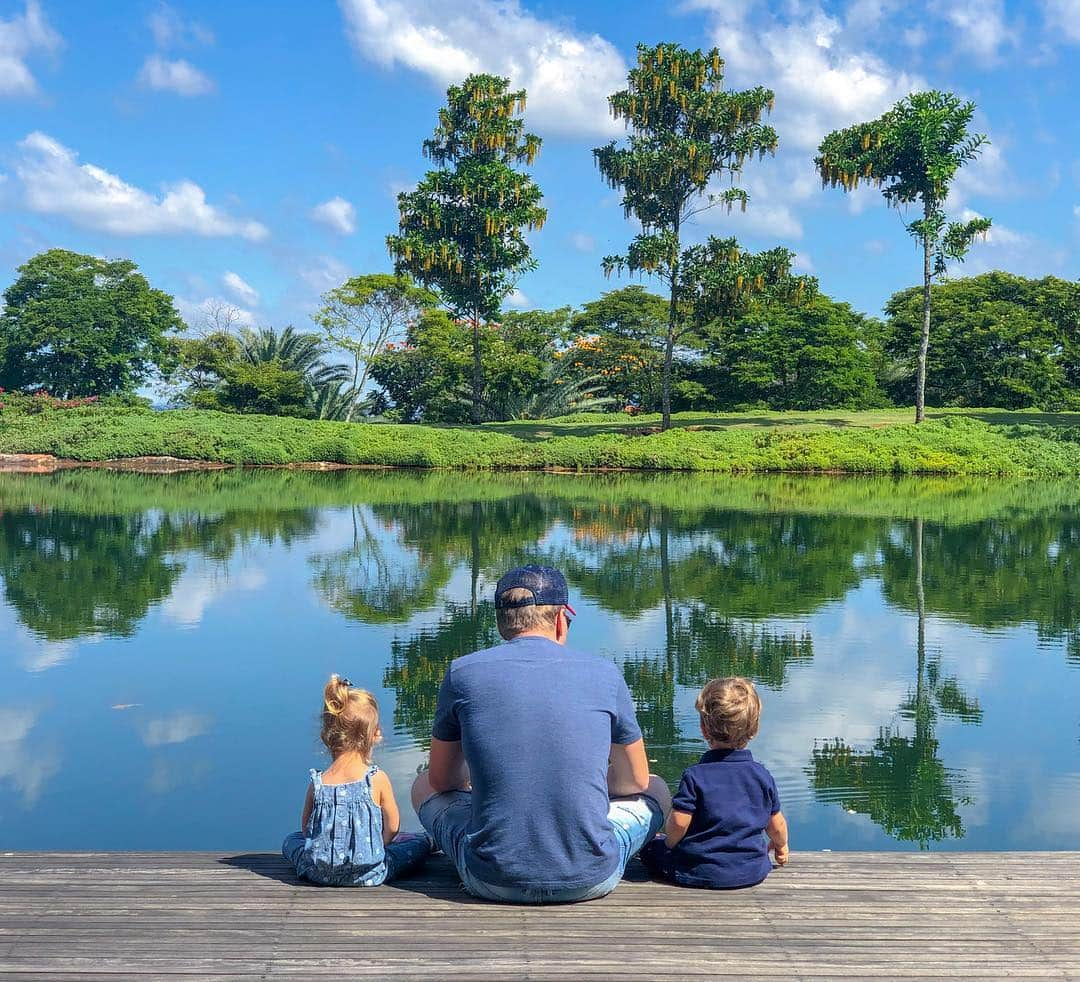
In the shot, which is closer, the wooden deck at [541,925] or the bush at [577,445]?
the wooden deck at [541,925]

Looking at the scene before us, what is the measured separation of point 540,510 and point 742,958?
55.1 feet

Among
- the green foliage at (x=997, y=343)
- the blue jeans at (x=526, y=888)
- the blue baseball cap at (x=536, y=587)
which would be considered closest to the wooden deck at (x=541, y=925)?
the blue jeans at (x=526, y=888)

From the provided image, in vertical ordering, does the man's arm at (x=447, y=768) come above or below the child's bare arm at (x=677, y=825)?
above

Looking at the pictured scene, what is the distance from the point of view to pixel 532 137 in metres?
34.0

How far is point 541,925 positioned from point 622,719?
609mm

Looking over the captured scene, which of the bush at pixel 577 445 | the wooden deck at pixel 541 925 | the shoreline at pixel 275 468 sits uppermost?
the bush at pixel 577 445

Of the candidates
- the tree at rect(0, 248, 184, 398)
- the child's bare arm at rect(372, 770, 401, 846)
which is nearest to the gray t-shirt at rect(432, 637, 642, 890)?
the child's bare arm at rect(372, 770, 401, 846)

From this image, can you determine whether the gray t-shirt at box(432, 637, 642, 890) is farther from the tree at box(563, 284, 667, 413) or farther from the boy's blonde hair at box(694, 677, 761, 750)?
the tree at box(563, 284, 667, 413)

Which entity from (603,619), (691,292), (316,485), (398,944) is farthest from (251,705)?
(691,292)

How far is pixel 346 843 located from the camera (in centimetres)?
355

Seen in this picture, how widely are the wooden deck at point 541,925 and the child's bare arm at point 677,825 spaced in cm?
15

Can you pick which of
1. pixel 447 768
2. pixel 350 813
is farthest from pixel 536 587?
pixel 350 813

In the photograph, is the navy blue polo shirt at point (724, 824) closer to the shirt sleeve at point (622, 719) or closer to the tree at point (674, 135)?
the shirt sleeve at point (622, 719)

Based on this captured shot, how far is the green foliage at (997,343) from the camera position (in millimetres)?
38125
